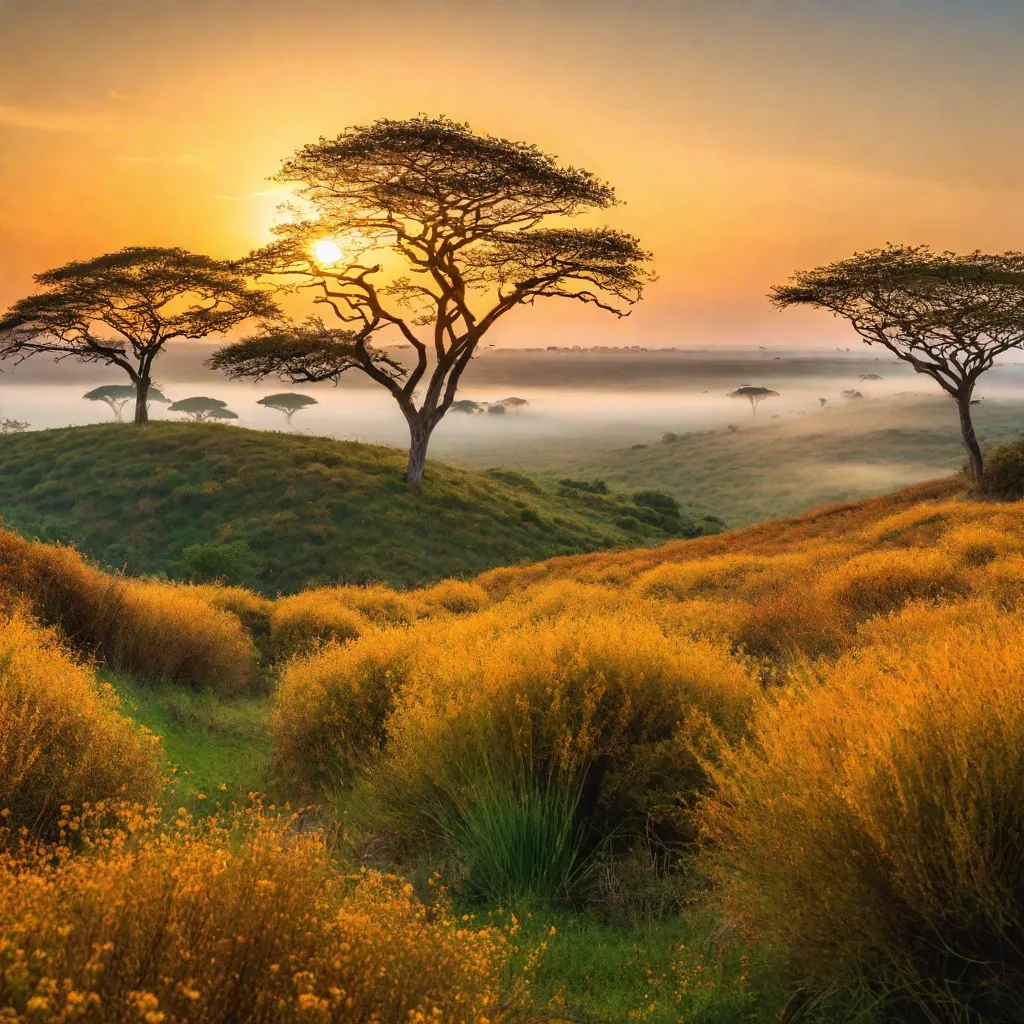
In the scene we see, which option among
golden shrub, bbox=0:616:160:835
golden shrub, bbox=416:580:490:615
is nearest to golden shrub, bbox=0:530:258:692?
golden shrub, bbox=0:616:160:835

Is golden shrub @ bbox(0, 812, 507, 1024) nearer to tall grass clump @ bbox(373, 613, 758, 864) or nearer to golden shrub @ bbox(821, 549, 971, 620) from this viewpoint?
tall grass clump @ bbox(373, 613, 758, 864)

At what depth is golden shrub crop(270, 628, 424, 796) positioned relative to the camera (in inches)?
299

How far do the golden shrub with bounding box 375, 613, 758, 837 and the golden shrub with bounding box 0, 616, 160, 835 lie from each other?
183cm

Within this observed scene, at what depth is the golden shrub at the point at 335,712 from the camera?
7598 mm

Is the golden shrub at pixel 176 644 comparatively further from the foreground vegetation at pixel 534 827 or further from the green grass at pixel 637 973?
the green grass at pixel 637 973

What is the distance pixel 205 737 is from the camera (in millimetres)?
9141

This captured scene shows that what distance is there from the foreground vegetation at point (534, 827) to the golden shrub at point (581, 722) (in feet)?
0.09

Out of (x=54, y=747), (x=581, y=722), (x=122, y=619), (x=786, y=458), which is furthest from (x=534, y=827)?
(x=786, y=458)

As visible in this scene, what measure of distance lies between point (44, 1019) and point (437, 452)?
141014 mm

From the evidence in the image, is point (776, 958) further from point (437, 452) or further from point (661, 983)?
point (437, 452)

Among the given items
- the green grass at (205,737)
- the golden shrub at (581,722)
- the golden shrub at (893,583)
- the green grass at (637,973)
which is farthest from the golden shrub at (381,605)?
the green grass at (637,973)

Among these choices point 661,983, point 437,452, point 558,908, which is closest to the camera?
point 661,983

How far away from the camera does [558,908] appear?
15.8 feet

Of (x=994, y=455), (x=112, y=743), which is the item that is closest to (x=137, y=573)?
(x=112, y=743)
